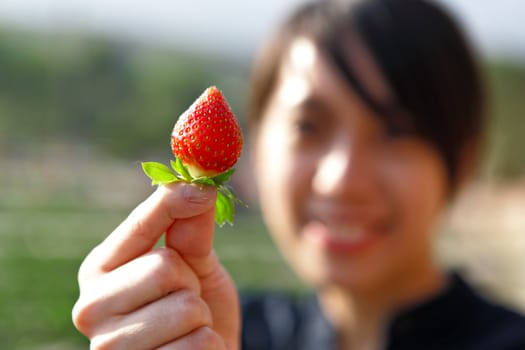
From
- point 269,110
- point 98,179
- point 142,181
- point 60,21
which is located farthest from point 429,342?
point 60,21

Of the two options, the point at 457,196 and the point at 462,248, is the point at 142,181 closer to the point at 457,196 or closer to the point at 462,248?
the point at 462,248

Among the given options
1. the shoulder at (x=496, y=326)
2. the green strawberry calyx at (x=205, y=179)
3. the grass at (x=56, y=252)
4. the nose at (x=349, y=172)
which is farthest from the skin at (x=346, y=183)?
the grass at (x=56, y=252)

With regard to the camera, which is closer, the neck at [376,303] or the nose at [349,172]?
the nose at [349,172]

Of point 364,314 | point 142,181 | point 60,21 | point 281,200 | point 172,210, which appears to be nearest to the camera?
point 172,210

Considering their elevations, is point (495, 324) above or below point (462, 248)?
above

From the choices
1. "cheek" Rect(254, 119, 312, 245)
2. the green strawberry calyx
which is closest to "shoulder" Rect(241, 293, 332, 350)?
"cheek" Rect(254, 119, 312, 245)

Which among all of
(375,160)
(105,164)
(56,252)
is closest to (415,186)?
(375,160)

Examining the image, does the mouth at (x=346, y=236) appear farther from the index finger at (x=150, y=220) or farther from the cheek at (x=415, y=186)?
the index finger at (x=150, y=220)
